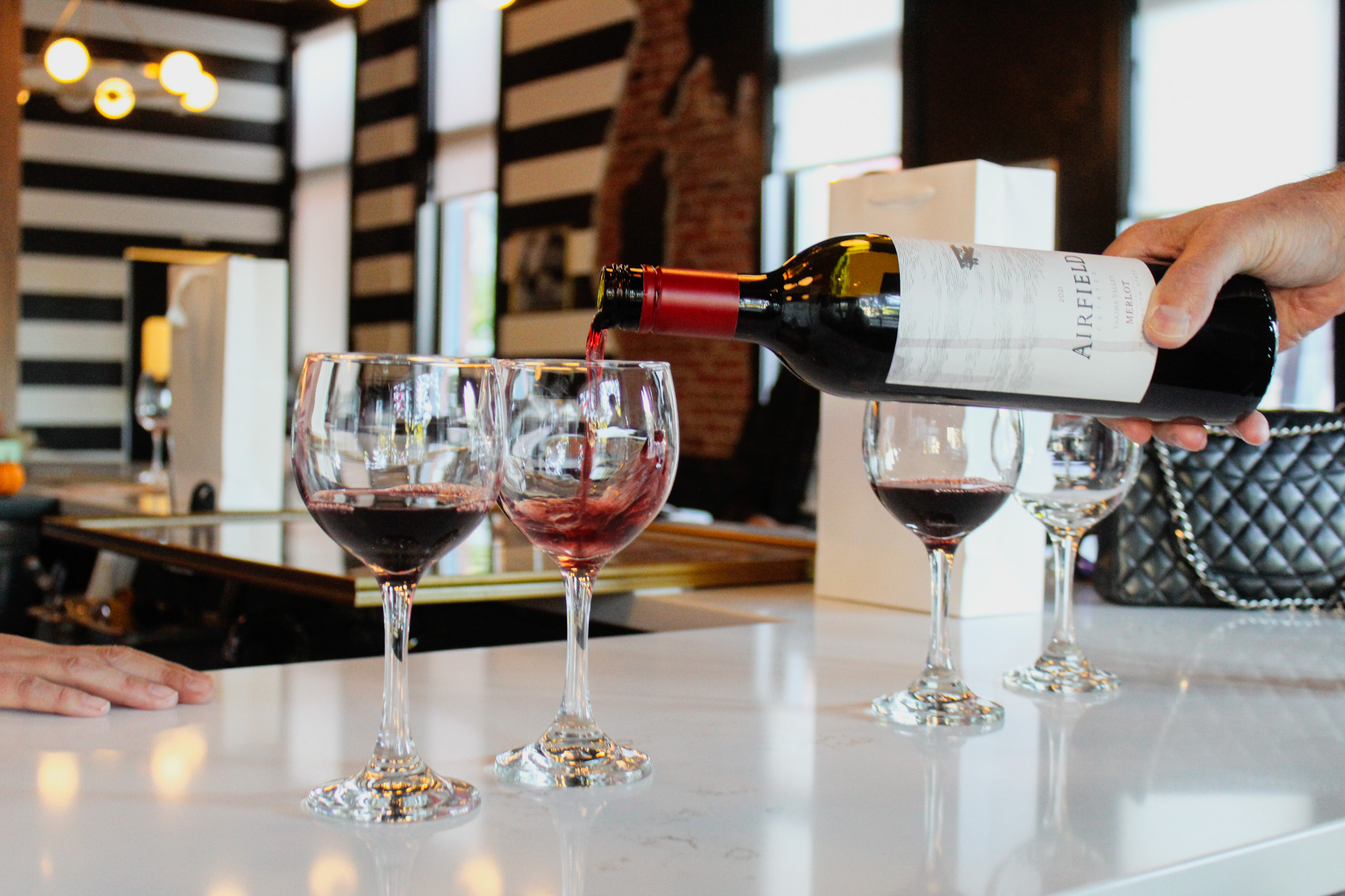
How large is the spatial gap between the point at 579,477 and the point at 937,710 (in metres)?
0.34

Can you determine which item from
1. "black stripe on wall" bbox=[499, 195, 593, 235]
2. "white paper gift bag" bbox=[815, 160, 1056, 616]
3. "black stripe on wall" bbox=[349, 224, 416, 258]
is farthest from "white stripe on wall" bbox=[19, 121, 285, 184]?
"white paper gift bag" bbox=[815, 160, 1056, 616]

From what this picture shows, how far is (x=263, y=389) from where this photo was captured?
2.45 meters

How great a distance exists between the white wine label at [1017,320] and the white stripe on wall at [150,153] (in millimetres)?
8936

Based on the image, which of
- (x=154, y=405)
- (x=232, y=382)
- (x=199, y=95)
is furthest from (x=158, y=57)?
(x=232, y=382)

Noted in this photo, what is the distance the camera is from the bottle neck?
741 mm

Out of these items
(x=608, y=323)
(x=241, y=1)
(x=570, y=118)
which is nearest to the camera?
(x=608, y=323)

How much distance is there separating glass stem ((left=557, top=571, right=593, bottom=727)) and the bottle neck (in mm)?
153

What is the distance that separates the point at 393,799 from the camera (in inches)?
24.5

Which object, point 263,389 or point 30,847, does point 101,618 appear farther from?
point 30,847

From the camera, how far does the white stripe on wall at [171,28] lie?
836 cm

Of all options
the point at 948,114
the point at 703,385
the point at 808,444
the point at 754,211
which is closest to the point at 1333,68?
the point at 948,114

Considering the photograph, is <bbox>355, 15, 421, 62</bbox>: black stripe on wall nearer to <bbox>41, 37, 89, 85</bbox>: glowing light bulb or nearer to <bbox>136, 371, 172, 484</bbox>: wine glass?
<bbox>41, 37, 89, 85</bbox>: glowing light bulb

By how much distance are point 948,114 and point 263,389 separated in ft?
9.96

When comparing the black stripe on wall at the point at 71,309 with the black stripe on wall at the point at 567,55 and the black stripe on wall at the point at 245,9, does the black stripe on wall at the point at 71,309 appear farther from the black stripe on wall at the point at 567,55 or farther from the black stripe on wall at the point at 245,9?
the black stripe on wall at the point at 567,55
